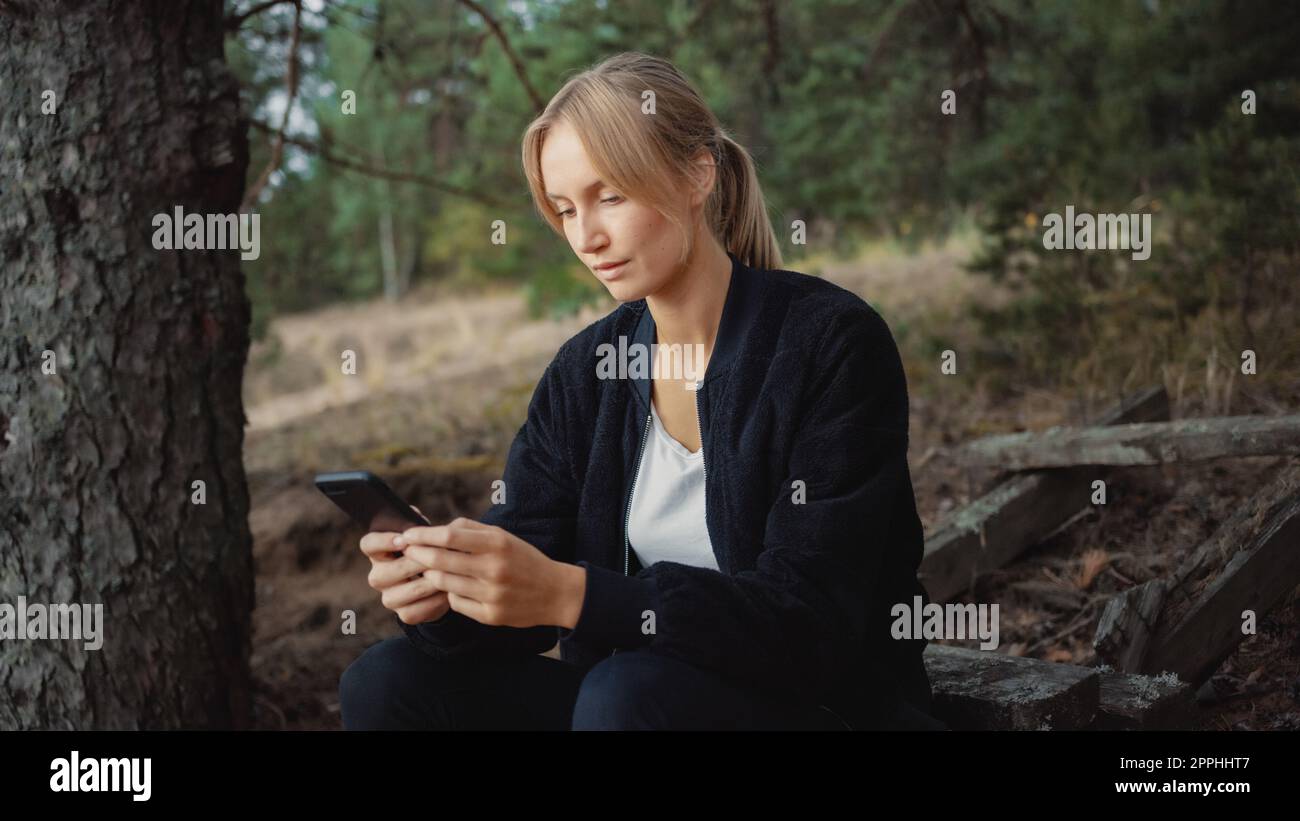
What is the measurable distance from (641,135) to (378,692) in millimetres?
1109

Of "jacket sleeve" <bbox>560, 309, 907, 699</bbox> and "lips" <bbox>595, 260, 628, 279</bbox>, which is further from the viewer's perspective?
"lips" <bbox>595, 260, 628, 279</bbox>

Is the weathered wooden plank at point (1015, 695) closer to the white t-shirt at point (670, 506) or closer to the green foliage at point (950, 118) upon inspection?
the white t-shirt at point (670, 506)

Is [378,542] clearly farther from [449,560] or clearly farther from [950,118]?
[950,118]

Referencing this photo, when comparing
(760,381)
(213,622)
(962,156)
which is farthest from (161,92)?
(962,156)

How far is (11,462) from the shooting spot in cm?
288

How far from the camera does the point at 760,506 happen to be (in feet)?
6.56

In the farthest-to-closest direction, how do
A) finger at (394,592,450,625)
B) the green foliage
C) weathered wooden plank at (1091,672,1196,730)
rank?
the green foliage → weathered wooden plank at (1091,672,1196,730) → finger at (394,592,450,625)

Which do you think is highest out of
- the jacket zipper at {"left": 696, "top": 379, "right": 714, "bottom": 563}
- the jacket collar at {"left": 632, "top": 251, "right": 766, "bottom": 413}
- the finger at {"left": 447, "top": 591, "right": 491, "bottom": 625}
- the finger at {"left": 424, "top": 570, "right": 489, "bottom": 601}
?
the jacket collar at {"left": 632, "top": 251, "right": 766, "bottom": 413}

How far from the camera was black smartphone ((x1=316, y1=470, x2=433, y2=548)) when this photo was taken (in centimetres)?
187

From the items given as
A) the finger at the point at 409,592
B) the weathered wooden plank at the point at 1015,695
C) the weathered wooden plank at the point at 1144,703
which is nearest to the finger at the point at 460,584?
the finger at the point at 409,592

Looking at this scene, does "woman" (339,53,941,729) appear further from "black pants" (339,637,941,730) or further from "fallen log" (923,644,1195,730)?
"fallen log" (923,644,1195,730)

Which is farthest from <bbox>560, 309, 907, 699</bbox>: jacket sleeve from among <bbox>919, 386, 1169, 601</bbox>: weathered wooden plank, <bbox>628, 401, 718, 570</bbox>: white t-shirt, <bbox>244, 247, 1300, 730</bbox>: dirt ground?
<bbox>919, 386, 1169, 601</bbox>: weathered wooden plank

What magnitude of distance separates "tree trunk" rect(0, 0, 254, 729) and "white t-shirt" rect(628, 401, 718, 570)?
148 centimetres
